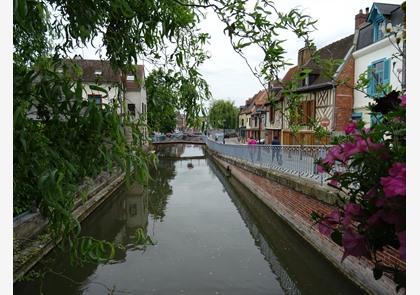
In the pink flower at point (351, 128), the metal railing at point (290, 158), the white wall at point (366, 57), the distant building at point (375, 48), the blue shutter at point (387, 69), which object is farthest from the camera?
the white wall at point (366, 57)

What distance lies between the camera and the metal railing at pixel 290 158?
874cm

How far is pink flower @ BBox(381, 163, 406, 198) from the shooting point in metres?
1.08

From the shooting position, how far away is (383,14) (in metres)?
14.5

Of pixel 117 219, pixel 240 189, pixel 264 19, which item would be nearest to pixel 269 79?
pixel 264 19

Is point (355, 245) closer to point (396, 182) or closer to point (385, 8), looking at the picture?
point (396, 182)

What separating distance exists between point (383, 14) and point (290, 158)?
28.4ft

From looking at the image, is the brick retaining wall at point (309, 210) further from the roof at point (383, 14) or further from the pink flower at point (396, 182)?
the roof at point (383, 14)

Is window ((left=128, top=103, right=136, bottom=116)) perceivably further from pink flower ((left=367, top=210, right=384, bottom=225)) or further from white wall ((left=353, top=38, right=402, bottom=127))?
white wall ((left=353, top=38, right=402, bottom=127))

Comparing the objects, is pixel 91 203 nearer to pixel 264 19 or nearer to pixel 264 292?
pixel 264 292

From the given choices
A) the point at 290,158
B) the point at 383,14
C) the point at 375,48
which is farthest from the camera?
the point at 375,48

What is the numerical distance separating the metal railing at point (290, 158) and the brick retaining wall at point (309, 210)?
0.29 meters

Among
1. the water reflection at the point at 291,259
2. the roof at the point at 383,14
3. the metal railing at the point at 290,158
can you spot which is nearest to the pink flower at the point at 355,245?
the metal railing at the point at 290,158

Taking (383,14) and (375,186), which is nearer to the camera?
(375,186)

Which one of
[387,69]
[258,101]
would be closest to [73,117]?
[387,69]
